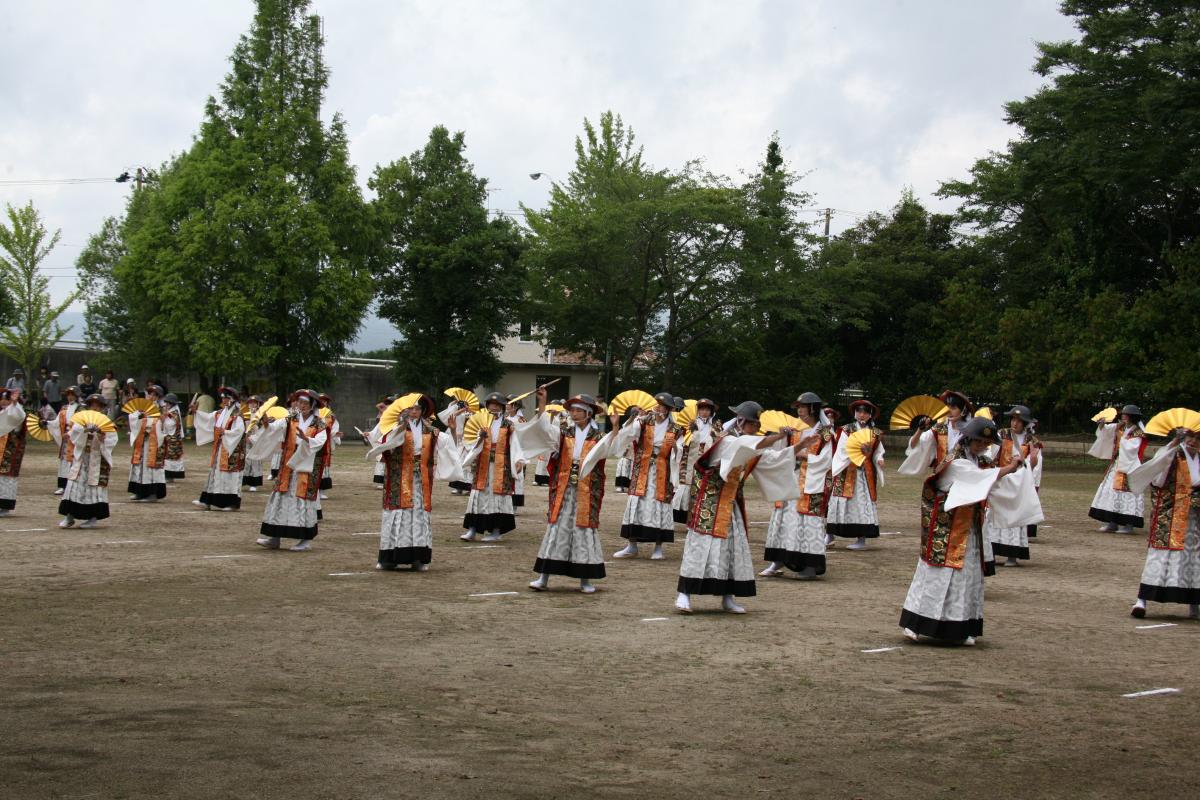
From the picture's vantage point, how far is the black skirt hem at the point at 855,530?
1600 cm

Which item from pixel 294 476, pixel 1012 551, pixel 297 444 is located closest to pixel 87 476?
pixel 294 476

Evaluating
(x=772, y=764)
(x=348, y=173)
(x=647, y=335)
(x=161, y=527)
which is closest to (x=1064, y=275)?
(x=647, y=335)

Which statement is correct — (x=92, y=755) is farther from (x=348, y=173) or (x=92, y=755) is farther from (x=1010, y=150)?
(x=1010, y=150)

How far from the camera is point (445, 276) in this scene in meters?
44.1

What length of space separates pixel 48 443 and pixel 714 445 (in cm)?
2835

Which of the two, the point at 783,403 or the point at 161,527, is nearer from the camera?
the point at 161,527

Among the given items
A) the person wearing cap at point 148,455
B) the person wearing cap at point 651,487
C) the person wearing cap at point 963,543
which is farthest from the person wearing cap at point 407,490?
the person wearing cap at point 148,455

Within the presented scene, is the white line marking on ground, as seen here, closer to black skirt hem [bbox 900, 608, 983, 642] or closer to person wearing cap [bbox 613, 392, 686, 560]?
black skirt hem [bbox 900, 608, 983, 642]

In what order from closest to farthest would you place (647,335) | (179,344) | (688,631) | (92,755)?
1. (92,755)
2. (688,631)
3. (179,344)
4. (647,335)

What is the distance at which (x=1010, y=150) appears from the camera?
42.2 meters

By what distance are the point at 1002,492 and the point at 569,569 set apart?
4274 millimetres

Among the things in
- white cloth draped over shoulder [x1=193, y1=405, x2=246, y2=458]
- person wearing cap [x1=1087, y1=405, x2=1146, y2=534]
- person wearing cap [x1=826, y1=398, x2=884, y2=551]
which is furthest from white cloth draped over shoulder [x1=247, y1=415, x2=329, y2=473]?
person wearing cap [x1=1087, y1=405, x2=1146, y2=534]

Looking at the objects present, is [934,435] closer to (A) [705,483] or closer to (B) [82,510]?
(A) [705,483]

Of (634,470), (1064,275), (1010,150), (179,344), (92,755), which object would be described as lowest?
(92,755)
